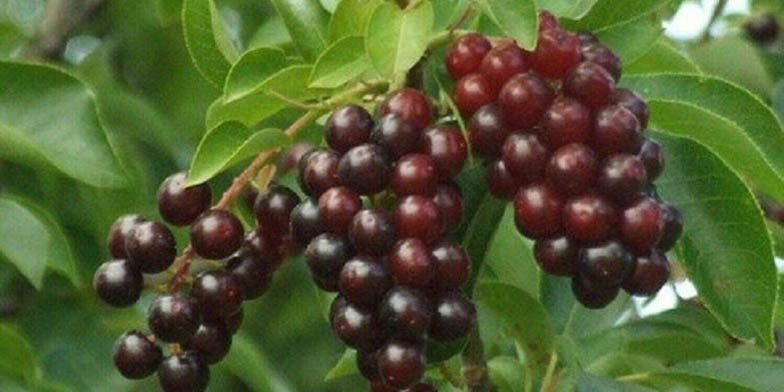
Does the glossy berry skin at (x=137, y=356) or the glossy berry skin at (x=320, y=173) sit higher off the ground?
the glossy berry skin at (x=320, y=173)

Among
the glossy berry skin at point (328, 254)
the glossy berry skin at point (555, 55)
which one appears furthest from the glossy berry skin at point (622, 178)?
the glossy berry skin at point (328, 254)

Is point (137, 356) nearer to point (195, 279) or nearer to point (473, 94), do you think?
point (195, 279)

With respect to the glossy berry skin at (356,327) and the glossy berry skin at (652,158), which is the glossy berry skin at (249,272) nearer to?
the glossy berry skin at (356,327)

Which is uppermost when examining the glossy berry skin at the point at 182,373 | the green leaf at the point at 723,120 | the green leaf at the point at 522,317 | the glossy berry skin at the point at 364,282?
the glossy berry skin at the point at 364,282

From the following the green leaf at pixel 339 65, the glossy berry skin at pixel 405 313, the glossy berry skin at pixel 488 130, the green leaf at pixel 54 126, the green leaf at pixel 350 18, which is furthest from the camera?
the green leaf at pixel 54 126

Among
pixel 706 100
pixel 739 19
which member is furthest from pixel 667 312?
pixel 739 19

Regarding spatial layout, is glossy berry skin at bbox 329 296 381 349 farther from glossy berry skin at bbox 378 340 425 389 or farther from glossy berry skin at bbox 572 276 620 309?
glossy berry skin at bbox 572 276 620 309

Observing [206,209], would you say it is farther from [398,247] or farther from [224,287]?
[398,247]

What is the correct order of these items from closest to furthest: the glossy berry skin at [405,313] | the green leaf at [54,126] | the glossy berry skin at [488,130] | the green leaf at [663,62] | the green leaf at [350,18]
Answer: the glossy berry skin at [405,313] → the glossy berry skin at [488,130] → the green leaf at [350,18] → the green leaf at [663,62] → the green leaf at [54,126]
